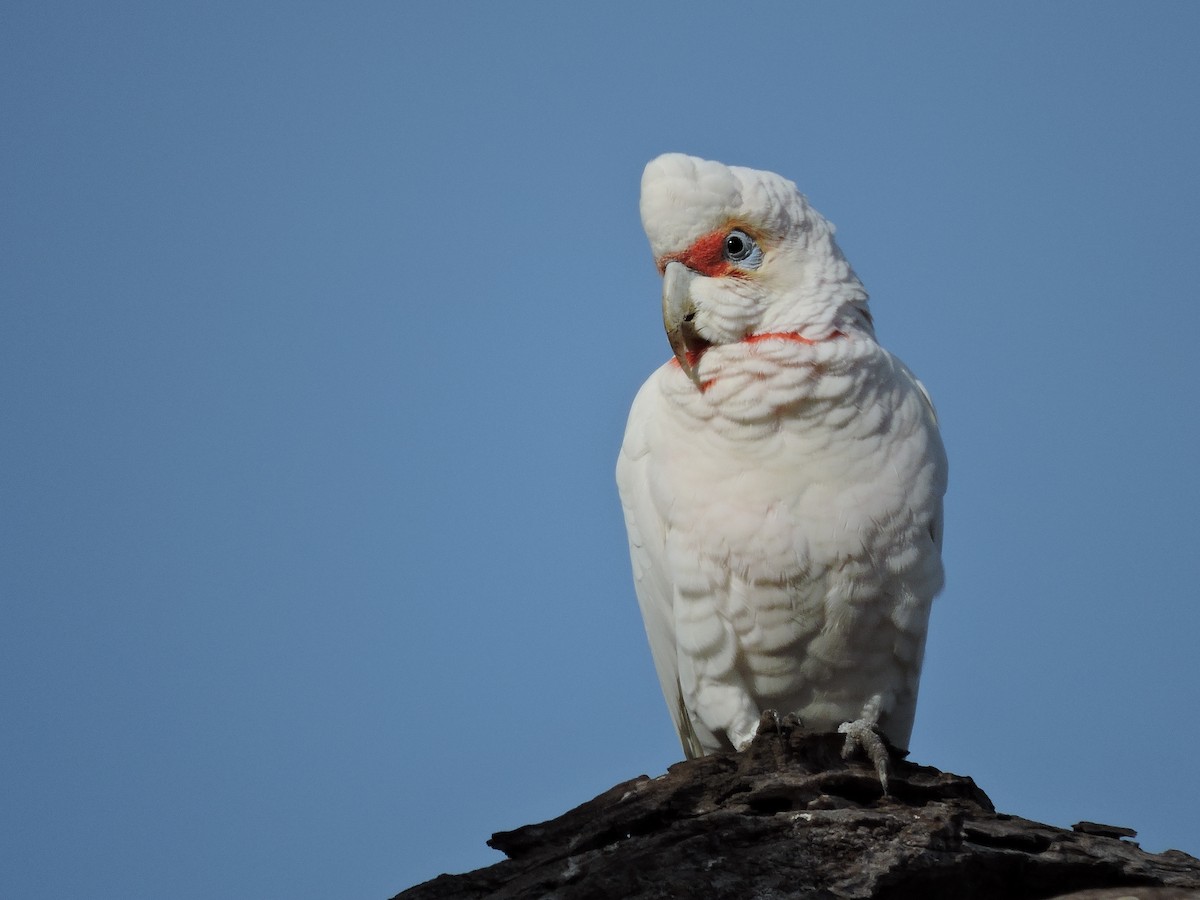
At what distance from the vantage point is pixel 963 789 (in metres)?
5.54

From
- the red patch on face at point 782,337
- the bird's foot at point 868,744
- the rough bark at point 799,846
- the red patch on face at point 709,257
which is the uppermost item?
the red patch on face at point 709,257

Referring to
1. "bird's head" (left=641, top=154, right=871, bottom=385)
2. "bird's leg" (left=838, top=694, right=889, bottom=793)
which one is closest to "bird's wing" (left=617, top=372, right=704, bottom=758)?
"bird's head" (left=641, top=154, right=871, bottom=385)

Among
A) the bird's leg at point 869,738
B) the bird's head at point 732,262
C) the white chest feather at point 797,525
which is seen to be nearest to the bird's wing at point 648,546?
the white chest feather at point 797,525

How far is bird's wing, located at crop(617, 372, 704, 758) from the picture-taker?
20.1 ft

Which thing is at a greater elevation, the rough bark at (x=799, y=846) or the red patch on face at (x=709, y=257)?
the red patch on face at (x=709, y=257)

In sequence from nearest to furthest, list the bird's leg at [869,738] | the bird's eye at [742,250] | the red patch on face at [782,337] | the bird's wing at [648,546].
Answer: the bird's leg at [869,738], the red patch on face at [782,337], the bird's eye at [742,250], the bird's wing at [648,546]

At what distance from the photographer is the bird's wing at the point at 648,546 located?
20.1 feet

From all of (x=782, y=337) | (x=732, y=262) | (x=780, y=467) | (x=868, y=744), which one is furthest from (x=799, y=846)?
(x=732, y=262)

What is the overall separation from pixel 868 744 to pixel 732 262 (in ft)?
6.84

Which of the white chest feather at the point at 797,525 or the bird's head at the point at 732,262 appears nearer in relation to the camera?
the white chest feather at the point at 797,525

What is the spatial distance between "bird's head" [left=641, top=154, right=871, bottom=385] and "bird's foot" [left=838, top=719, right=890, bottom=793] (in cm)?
163

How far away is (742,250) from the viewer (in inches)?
226

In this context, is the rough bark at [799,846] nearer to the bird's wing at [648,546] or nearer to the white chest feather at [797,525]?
the white chest feather at [797,525]

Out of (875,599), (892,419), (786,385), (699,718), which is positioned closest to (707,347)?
(786,385)
